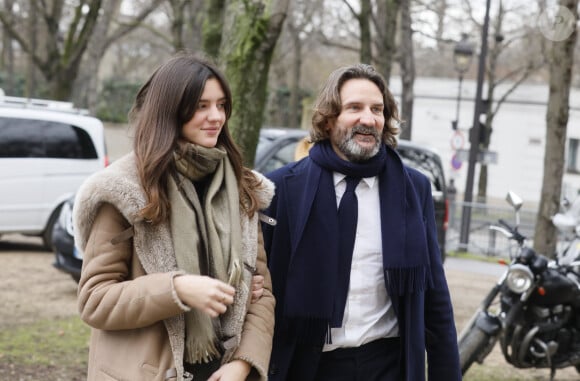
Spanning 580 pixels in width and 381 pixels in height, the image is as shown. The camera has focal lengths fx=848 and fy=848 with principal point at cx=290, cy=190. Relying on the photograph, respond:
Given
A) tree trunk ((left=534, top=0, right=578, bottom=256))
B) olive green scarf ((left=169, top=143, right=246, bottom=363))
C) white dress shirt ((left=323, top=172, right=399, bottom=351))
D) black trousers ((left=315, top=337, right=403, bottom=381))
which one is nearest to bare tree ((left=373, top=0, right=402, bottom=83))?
tree trunk ((left=534, top=0, right=578, bottom=256))

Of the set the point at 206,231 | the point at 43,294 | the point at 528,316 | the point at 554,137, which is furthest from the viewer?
the point at 554,137

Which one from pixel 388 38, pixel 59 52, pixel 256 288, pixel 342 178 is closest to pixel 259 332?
pixel 256 288

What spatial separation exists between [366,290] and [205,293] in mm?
1005

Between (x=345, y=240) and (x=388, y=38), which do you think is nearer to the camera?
(x=345, y=240)

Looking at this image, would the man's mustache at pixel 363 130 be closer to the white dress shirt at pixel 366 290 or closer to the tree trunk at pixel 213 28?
the white dress shirt at pixel 366 290

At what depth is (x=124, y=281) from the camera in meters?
2.52

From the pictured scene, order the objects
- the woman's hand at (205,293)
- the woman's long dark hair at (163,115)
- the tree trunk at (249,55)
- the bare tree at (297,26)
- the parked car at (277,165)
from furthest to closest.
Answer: the bare tree at (297,26) → the parked car at (277,165) → the tree trunk at (249,55) → the woman's long dark hair at (163,115) → the woman's hand at (205,293)

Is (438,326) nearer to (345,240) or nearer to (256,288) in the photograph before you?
(345,240)

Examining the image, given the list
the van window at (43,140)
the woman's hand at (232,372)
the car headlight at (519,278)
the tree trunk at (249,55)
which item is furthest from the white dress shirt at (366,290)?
the van window at (43,140)

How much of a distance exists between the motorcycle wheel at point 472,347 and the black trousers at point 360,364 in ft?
8.69

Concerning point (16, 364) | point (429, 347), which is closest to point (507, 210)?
point (16, 364)

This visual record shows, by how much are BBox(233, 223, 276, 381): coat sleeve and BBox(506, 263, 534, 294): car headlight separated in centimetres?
340

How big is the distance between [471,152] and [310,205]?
16.9 m

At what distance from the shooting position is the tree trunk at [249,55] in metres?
5.92
